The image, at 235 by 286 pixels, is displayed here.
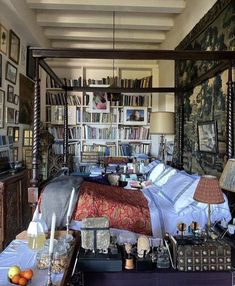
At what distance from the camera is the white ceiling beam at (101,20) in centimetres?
466

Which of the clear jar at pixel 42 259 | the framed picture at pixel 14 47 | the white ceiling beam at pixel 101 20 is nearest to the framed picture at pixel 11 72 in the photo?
the framed picture at pixel 14 47

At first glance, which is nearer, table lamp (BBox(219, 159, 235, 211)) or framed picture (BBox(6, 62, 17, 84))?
table lamp (BBox(219, 159, 235, 211))

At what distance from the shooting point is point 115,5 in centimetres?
408

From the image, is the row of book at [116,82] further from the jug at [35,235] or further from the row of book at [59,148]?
the jug at [35,235]

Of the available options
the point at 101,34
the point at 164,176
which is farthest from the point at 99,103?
the point at 164,176

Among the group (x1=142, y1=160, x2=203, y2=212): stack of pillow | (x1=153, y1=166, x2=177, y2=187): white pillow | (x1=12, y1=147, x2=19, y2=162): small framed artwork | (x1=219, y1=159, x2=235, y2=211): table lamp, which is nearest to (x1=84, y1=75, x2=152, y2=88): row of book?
(x1=12, y1=147, x2=19, y2=162): small framed artwork

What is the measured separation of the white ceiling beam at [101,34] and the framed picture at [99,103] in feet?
3.67

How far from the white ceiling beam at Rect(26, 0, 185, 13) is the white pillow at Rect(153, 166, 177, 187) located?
2.17m

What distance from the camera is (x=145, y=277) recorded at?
1.45 m

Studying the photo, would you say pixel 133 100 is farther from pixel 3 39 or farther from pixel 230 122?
pixel 230 122

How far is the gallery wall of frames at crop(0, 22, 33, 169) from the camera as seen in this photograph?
387 cm

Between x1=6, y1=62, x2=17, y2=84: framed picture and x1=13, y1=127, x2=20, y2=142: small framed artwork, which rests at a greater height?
x1=6, y1=62, x2=17, y2=84: framed picture

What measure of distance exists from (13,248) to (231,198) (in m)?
1.69

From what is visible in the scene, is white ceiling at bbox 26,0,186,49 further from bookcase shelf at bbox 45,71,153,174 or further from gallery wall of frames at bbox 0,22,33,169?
bookcase shelf at bbox 45,71,153,174
